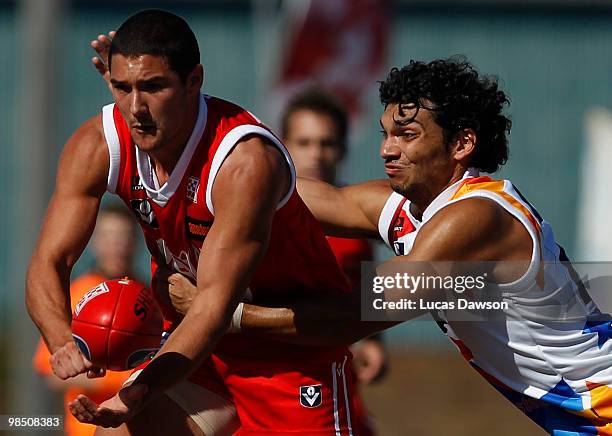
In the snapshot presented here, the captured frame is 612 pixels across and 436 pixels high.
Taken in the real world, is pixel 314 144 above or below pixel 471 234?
above

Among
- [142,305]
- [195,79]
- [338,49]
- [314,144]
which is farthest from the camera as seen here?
[338,49]

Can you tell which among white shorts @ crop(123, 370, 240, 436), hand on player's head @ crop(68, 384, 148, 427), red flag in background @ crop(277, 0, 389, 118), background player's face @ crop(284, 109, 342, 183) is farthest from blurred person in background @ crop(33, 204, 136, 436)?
red flag in background @ crop(277, 0, 389, 118)

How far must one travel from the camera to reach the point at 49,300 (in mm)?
5312

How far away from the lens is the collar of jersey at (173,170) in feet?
17.2

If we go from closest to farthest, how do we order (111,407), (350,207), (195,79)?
(111,407) < (195,79) < (350,207)

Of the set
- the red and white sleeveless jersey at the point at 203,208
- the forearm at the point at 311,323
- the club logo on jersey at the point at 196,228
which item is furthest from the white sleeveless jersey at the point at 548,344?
the club logo on jersey at the point at 196,228

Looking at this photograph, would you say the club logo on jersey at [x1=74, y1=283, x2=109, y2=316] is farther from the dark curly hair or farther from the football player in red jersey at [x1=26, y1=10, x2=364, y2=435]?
the dark curly hair

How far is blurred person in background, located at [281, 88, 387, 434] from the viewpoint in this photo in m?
7.62

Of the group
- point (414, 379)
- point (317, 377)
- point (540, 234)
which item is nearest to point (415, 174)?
point (540, 234)

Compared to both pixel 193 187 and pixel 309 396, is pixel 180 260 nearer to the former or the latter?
pixel 193 187

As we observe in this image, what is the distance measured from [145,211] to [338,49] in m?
8.56

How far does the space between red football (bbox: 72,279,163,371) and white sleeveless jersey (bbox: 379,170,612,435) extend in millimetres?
1297

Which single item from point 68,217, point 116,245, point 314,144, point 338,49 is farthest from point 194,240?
point 338,49

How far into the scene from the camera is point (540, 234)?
5.16m
